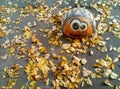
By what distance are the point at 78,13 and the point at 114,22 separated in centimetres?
97

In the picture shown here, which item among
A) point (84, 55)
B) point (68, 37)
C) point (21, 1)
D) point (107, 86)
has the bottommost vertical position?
point (107, 86)

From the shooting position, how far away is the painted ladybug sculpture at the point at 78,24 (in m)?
4.39

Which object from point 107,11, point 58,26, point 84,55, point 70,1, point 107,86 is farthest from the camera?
point 70,1

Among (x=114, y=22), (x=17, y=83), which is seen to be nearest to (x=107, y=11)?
(x=114, y=22)

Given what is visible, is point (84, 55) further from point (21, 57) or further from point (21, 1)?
point (21, 1)

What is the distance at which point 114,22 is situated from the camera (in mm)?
4977

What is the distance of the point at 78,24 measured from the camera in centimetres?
437

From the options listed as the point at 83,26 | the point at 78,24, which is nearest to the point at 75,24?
the point at 78,24

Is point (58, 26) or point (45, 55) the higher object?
point (58, 26)

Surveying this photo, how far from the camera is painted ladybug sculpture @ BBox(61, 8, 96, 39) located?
14.4ft

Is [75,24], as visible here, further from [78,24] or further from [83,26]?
[83,26]

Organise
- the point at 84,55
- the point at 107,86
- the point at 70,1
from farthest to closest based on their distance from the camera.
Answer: the point at 70,1, the point at 84,55, the point at 107,86

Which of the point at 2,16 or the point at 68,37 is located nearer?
the point at 68,37

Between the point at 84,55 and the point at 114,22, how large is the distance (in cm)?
124
